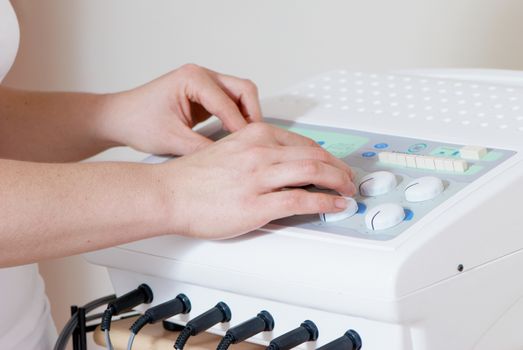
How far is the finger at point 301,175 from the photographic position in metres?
0.72

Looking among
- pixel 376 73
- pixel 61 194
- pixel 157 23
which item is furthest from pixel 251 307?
pixel 157 23

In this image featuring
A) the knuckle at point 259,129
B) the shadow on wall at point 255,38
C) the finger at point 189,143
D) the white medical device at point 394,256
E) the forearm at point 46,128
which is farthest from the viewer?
the shadow on wall at point 255,38

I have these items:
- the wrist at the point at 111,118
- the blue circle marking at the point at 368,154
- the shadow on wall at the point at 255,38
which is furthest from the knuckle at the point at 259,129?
the shadow on wall at the point at 255,38

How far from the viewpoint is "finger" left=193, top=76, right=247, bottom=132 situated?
0.90 metres

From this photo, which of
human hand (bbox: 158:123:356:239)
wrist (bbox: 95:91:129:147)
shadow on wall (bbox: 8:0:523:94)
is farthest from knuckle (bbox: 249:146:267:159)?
shadow on wall (bbox: 8:0:523:94)

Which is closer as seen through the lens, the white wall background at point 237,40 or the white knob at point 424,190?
the white knob at point 424,190

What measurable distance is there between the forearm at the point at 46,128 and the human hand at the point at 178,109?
4 centimetres

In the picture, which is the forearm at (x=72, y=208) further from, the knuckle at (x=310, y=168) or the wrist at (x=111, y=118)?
the wrist at (x=111, y=118)

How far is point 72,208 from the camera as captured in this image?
27.5 inches

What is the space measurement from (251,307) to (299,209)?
9 centimetres

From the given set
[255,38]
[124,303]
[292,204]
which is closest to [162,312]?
[124,303]

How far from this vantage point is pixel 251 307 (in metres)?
0.74

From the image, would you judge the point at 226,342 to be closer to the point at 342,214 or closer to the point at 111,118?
the point at 342,214

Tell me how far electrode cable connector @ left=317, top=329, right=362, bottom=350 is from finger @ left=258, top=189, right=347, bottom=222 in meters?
0.10
